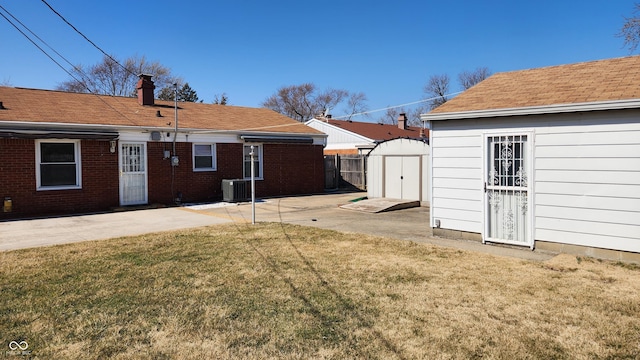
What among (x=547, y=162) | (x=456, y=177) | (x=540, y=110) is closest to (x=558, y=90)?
(x=540, y=110)

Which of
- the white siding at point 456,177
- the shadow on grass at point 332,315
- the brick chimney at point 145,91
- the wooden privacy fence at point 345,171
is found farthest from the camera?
the wooden privacy fence at point 345,171

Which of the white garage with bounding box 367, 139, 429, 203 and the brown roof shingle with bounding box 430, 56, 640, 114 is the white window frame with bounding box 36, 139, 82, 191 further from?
the brown roof shingle with bounding box 430, 56, 640, 114

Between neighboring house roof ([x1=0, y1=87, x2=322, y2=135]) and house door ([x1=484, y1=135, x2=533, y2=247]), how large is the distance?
11270 millimetres

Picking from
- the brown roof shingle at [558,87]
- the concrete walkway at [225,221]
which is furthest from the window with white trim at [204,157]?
the brown roof shingle at [558,87]

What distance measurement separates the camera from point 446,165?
28.7 feet

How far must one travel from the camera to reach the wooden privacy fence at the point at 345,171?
71.1 ft

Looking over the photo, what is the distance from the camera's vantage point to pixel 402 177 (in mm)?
15594

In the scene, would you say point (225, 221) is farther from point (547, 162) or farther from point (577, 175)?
point (577, 175)

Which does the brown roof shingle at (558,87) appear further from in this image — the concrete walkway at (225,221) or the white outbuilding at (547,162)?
the concrete walkway at (225,221)

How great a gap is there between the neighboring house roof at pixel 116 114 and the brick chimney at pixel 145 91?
9.1 inches

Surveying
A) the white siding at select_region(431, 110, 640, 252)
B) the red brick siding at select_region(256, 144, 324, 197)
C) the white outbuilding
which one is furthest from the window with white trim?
the white siding at select_region(431, 110, 640, 252)

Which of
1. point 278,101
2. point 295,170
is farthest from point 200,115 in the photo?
point 278,101

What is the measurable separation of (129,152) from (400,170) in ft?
31.7

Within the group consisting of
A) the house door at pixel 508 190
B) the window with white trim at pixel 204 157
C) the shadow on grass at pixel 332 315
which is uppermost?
the window with white trim at pixel 204 157
